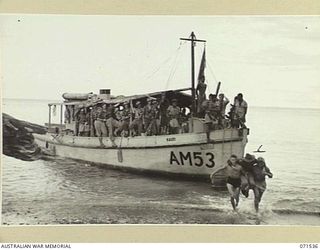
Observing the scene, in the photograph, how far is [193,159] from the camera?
97cm

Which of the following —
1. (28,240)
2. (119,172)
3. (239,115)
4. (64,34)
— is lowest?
(28,240)

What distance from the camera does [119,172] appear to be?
979mm

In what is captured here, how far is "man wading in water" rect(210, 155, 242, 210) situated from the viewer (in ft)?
3.17

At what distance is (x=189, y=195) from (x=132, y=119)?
0.63 ft

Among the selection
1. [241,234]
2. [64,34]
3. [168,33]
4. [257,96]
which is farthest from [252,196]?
[64,34]

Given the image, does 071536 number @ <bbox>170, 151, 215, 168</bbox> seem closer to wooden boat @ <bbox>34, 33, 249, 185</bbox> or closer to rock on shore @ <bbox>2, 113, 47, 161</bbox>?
wooden boat @ <bbox>34, 33, 249, 185</bbox>

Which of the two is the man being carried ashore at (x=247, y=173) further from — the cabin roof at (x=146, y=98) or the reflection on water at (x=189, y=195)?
the cabin roof at (x=146, y=98)

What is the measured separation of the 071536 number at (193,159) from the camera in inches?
38.0

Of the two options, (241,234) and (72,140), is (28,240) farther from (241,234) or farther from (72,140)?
(241,234)

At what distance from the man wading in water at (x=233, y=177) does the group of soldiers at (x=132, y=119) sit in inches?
4.4

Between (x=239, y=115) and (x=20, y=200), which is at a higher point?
(x=239, y=115)

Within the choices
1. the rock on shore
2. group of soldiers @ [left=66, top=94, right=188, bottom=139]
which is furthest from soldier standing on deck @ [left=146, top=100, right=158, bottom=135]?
the rock on shore

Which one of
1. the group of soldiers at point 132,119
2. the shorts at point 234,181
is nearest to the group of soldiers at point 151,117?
the group of soldiers at point 132,119

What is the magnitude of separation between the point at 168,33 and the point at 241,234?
1.39 feet
